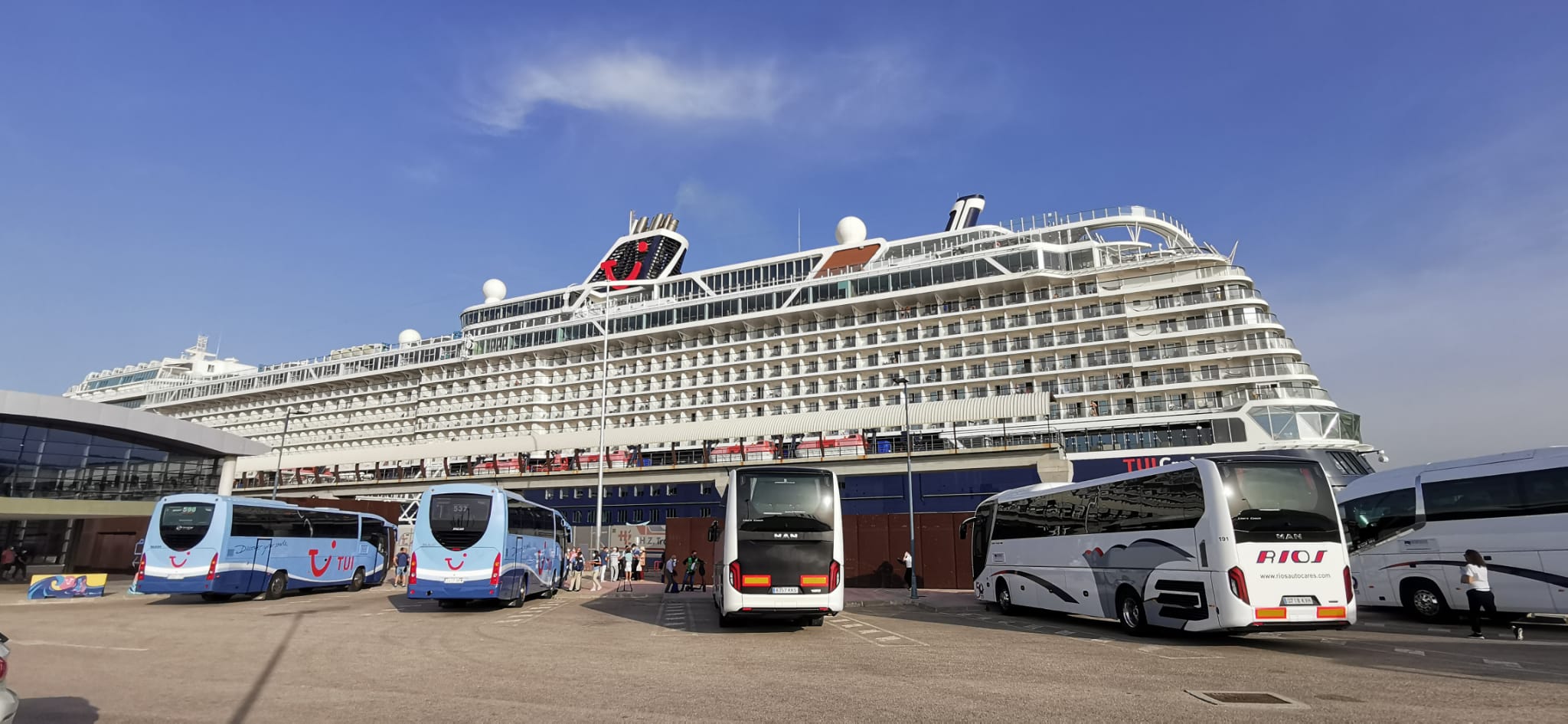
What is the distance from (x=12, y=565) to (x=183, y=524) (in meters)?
21.7

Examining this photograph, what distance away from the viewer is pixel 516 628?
45.8 ft

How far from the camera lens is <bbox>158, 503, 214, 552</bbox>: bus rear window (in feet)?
64.0

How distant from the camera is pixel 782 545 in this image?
44.4ft

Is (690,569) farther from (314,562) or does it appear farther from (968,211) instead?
(968,211)

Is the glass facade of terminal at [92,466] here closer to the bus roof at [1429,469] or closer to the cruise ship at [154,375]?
the bus roof at [1429,469]

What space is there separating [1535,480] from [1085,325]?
37.6 metres

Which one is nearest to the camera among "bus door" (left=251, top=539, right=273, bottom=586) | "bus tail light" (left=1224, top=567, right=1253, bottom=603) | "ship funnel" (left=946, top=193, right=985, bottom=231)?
"bus tail light" (left=1224, top=567, right=1253, bottom=603)

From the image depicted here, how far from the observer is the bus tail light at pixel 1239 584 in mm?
10898

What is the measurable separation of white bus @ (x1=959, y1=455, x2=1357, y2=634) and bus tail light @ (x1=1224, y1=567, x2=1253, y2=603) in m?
0.01

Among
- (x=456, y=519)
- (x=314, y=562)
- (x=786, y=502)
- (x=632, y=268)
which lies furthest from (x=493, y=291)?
(x=786, y=502)

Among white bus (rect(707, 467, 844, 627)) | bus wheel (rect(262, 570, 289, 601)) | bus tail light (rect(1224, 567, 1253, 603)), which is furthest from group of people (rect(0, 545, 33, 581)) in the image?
bus tail light (rect(1224, 567, 1253, 603))

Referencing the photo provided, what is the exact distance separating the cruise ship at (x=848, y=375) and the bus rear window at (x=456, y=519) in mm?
18098

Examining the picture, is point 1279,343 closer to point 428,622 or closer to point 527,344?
point 428,622

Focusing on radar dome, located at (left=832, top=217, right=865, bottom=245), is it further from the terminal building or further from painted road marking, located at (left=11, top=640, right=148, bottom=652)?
painted road marking, located at (left=11, top=640, right=148, bottom=652)
